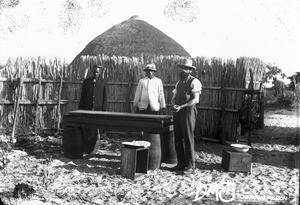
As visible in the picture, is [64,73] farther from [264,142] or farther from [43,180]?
[264,142]

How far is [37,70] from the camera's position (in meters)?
9.43

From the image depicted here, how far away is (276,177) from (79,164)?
3.71 m

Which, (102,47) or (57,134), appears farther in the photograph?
(102,47)

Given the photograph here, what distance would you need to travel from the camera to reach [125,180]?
17.5ft

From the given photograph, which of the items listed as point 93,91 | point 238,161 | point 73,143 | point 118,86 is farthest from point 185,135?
point 118,86

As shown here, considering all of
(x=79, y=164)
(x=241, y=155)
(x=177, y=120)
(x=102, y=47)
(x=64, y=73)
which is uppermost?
(x=102, y=47)

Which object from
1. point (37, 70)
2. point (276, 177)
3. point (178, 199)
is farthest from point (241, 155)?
point (37, 70)

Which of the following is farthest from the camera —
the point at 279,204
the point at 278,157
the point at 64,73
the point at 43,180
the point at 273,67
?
the point at 273,67

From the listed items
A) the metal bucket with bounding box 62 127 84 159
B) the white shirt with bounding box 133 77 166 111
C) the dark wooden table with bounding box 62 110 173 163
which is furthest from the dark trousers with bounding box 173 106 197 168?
the metal bucket with bounding box 62 127 84 159

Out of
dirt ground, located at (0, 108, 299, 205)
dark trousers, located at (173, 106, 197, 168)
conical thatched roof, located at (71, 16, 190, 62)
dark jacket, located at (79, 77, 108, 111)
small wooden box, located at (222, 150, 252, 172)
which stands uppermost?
conical thatched roof, located at (71, 16, 190, 62)

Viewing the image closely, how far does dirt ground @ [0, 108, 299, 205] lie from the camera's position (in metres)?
4.41

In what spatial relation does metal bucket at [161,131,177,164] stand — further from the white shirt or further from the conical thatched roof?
the conical thatched roof

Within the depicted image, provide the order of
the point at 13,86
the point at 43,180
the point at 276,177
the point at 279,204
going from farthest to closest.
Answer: the point at 13,86
the point at 276,177
the point at 43,180
the point at 279,204

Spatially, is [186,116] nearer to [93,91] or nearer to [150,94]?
[150,94]
